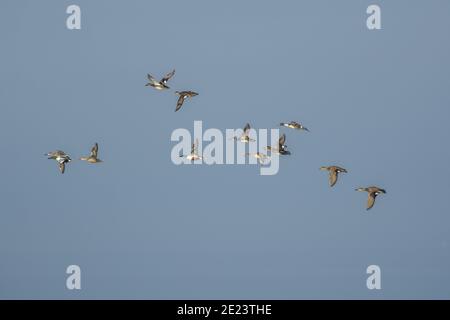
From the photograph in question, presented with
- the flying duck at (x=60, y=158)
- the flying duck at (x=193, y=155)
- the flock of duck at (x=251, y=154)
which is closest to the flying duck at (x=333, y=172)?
the flock of duck at (x=251, y=154)

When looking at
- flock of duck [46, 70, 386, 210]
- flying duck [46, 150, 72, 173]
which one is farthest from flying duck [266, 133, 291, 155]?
flying duck [46, 150, 72, 173]

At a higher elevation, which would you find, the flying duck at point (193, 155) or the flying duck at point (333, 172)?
the flying duck at point (193, 155)

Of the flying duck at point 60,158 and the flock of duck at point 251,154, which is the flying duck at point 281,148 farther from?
the flying duck at point 60,158

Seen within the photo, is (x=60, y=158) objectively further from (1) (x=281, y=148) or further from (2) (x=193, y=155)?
(1) (x=281, y=148)

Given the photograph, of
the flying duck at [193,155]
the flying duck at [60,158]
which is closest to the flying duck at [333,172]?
the flying duck at [193,155]

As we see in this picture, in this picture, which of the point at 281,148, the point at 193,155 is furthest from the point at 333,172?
the point at 193,155

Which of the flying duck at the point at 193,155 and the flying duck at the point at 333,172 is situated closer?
the flying duck at the point at 333,172
